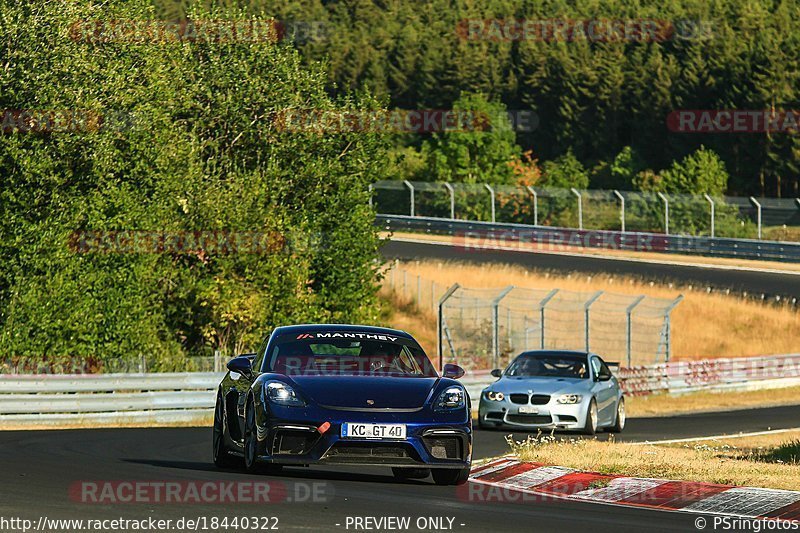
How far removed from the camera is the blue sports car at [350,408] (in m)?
11.9

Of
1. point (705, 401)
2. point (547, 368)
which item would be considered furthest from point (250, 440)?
point (705, 401)

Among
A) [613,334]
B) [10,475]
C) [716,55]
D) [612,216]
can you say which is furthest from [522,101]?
[10,475]

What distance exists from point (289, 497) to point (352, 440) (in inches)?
38.1

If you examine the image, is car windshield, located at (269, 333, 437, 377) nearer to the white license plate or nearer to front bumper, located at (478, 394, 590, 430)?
the white license plate

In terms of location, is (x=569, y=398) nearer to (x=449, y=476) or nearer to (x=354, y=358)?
(x=354, y=358)

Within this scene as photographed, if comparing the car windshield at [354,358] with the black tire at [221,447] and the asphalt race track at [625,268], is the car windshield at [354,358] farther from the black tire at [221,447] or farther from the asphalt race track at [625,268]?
the asphalt race track at [625,268]

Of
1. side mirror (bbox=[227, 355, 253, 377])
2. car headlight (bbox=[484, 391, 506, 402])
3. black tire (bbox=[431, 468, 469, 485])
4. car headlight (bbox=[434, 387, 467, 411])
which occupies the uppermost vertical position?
side mirror (bbox=[227, 355, 253, 377])

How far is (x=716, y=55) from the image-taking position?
323ft

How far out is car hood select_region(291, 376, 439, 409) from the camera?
39.5 ft

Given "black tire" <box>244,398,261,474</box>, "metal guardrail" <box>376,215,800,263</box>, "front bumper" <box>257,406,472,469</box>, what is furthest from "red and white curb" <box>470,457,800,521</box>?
"metal guardrail" <box>376,215,800,263</box>

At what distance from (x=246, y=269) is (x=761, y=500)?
24.9 m

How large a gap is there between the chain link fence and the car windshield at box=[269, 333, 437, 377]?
3647 cm

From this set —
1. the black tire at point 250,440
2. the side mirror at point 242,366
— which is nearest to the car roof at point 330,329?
the side mirror at point 242,366

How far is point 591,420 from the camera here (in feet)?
73.9
